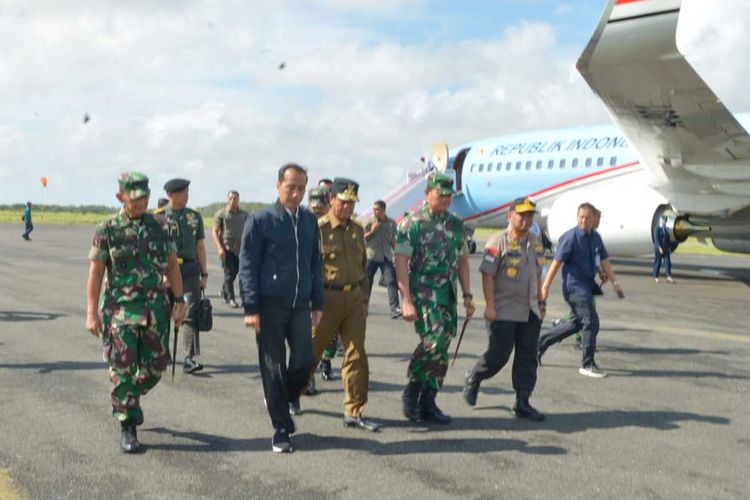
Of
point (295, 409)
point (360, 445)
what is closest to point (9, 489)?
point (360, 445)

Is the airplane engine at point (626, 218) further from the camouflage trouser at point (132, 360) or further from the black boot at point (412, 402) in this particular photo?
the camouflage trouser at point (132, 360)

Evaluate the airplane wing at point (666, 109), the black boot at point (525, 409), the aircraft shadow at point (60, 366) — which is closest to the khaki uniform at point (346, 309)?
the black boot at point (525, 409)

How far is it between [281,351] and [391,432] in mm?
1084

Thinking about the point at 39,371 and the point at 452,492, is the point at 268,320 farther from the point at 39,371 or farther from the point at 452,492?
the point at 39,371

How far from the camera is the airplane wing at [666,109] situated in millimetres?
11289

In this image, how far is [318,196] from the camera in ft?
22.7

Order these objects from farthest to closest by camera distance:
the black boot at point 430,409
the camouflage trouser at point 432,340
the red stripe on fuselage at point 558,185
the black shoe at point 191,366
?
the red stripe on fuselage at point 558,185
the black shoe at point 191,366
the black boot at point 430,409
the camouflage trouser at point 432,340

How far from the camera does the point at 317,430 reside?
18.7 ft

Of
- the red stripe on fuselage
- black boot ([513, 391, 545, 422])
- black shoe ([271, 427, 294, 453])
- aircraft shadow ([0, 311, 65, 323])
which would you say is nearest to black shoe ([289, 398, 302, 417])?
black shoe ([271, 427, 294, 453])

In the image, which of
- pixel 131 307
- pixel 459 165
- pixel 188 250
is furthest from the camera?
pixel 459 165

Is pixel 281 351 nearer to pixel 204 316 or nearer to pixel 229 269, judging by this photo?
pixel 204 316

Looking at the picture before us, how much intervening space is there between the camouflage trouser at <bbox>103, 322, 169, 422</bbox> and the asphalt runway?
0.32 meters

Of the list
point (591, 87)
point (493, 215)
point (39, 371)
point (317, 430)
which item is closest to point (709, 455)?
point (317, 430)

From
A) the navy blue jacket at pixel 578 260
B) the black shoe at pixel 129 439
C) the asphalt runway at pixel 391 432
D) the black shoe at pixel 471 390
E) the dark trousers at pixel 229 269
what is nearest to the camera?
the asphalt runway at pixel 391 432
